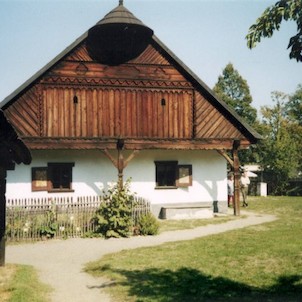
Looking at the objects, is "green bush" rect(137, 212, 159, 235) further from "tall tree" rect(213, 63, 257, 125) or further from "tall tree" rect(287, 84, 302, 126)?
"tall tree" rect(287, 84, 302, 126)

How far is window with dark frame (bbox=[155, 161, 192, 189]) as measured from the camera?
1983 cm

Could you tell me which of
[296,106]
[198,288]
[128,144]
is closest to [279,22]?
[198,288]

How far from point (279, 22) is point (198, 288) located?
5.35 metres

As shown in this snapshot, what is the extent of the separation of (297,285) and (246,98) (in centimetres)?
3978

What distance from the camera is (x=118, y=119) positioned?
17.7m

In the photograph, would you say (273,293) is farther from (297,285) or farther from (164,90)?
(164,90)

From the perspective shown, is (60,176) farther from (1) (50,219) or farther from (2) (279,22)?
(2) (279,22)

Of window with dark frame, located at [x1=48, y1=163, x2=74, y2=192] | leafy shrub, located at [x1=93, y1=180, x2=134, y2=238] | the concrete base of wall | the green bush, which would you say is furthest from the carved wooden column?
the concrete base of wall

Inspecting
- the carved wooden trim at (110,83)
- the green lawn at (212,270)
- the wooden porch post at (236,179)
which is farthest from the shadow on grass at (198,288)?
the carved wooden trim at (110,83)

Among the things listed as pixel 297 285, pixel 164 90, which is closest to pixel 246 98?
pixel 164 90

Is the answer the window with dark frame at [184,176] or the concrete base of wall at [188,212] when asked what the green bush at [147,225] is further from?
the window with dark frame at [184,176]

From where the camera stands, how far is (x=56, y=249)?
11945 mm

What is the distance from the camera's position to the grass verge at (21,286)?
282 inches

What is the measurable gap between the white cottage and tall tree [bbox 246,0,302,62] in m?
12.7
